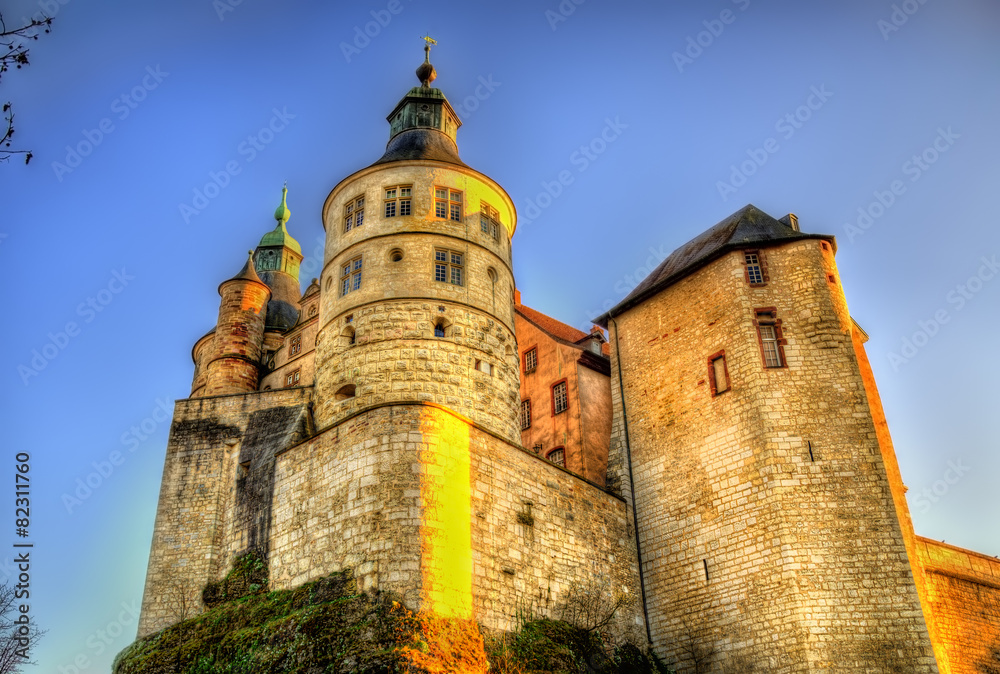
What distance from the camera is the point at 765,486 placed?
79.3 ft

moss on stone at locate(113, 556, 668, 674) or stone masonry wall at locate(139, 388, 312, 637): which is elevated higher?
stone masonry wall at locate(139, 388, 312, 637)

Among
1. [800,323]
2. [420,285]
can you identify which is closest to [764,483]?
[800,323]

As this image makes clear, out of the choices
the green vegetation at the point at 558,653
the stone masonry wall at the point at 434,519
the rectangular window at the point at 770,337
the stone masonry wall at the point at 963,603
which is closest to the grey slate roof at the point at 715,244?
the rectangular window at the point at 770,337

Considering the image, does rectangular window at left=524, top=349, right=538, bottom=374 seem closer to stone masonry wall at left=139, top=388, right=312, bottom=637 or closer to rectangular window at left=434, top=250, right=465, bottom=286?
rectangular window at left=434, top=250, right=465, bottom=286

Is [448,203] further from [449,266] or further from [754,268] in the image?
[754,268]

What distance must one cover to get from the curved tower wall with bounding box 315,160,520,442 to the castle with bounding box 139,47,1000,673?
0.08m

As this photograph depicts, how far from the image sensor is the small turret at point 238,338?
114 feet

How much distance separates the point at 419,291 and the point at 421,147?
6675 millimetres

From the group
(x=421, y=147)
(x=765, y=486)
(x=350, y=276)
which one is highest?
(x=421, y=147)

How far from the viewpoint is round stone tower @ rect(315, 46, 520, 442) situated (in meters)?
25.4

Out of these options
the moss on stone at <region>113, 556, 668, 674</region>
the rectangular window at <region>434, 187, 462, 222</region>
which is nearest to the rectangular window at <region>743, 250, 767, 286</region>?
the rectangular window at <region>434, 187, 462, 222</region>

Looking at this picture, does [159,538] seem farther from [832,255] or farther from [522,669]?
[832,255]

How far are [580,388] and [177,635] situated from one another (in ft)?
51.8

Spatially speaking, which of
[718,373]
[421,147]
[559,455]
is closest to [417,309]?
[421,147]
